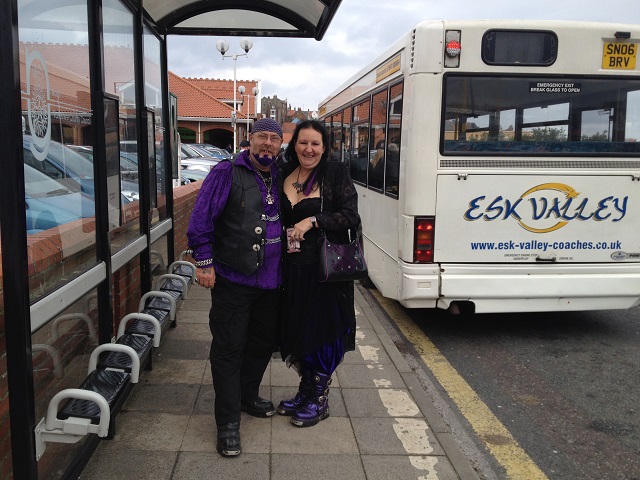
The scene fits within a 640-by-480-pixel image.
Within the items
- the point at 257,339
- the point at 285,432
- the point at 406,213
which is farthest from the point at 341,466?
the point at 406,213

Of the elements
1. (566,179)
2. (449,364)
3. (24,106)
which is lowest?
(449,364)

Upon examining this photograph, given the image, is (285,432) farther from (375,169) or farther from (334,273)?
(375,169)

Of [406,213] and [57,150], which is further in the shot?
[406,213]

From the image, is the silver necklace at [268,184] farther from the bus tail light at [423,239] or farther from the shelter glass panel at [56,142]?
the bus tail light at [423,239]

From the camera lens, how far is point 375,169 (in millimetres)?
7027

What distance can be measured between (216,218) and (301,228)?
0.47 meters

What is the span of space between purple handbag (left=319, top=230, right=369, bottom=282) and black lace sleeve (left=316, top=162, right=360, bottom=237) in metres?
0.10

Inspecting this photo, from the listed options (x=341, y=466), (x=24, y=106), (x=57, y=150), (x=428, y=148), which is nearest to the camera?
(x=24, y=106)

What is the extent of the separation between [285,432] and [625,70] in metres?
4.31

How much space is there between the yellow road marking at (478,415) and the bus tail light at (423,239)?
0.91m

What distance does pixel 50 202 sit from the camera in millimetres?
2840

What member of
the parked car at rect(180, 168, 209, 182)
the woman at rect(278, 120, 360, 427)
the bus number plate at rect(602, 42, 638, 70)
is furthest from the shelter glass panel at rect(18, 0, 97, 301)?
the parked car at rect(180, 168, 209, 182)

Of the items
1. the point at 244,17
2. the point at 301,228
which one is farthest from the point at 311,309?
the point at 244,17

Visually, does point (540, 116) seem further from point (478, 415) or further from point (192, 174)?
point (192, 174)
